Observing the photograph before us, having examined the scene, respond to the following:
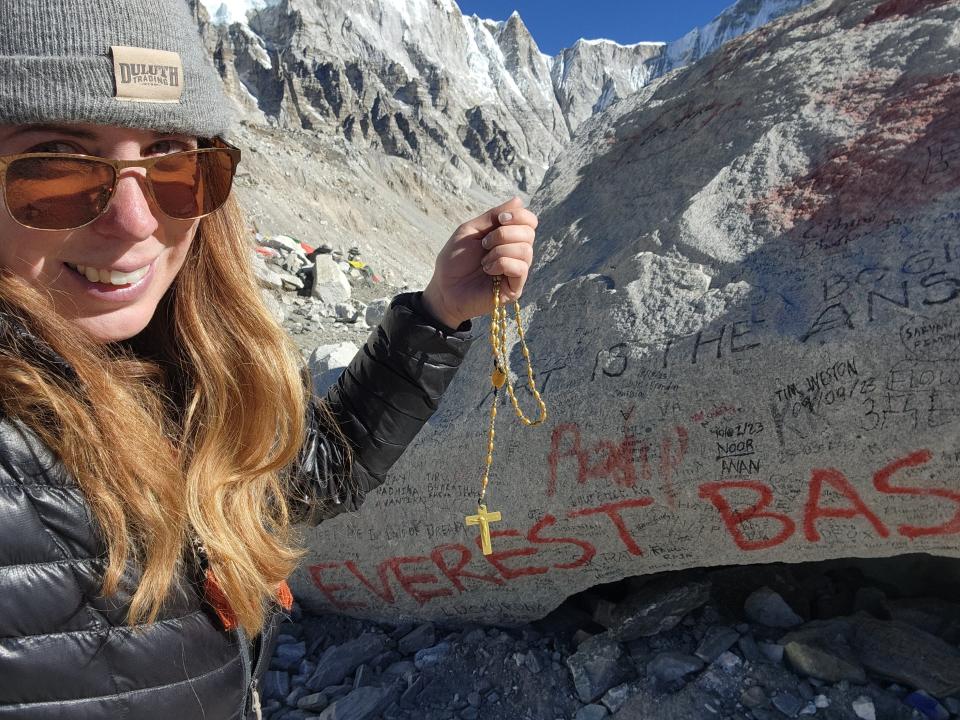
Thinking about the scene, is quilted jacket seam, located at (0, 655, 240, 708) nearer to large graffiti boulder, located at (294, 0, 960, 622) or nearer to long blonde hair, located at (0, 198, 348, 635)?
long blonde hair, located at (0, 198, 348, 635)

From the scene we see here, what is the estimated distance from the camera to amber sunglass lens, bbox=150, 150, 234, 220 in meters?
1.24

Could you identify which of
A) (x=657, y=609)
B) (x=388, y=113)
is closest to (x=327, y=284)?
(x=657, y=609)

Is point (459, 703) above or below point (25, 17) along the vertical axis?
below

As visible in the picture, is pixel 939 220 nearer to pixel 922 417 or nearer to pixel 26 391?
pixel 922 417

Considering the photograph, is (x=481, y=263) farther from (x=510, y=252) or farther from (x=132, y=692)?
(x=132, y=692)

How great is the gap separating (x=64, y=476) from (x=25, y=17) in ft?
2.37

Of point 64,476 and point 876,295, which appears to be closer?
point 64,476

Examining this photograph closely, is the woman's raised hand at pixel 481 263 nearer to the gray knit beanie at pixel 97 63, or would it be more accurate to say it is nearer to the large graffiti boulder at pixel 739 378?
the gray knit beanie at pixel 97 63

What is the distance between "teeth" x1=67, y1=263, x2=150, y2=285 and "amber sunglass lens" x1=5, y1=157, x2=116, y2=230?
0.27 feet

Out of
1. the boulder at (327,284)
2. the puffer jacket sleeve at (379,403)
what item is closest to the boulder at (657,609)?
the puffer jacket sleeve at (379,403)

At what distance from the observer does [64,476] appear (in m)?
1.12

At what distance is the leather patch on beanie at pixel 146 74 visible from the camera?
1.10m

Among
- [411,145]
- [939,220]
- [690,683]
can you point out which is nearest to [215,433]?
[690,683]

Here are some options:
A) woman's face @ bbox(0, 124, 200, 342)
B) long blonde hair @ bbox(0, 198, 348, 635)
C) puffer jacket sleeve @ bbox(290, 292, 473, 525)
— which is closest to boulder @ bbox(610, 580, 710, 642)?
puffer jacket sleeve @ bbox(290, 292, 473, 525)
